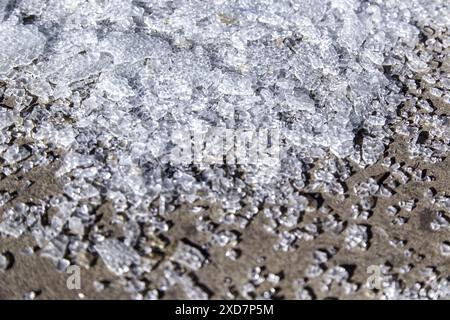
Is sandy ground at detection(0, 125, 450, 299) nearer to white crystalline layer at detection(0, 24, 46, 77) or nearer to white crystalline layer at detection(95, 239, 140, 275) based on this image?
white crystalline layer at detection(95, 239, 140, 275)

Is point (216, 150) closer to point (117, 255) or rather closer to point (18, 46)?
point (117, 255)

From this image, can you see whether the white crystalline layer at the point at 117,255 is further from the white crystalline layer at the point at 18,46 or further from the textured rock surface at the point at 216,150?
the white crystalline layer at the point at 18,46

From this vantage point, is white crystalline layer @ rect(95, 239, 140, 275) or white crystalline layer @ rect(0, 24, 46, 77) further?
white crystalline layer @ rect(0, 24, 46, 77)

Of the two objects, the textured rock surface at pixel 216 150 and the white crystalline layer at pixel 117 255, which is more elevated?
the textured rock surface at pixel 216 150

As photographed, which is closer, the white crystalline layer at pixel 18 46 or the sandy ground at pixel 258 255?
the sandy ground at pixel 258 255

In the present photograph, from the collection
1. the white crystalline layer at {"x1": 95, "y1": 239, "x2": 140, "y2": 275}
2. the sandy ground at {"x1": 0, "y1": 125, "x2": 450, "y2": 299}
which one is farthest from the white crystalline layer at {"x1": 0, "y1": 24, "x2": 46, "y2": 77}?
the white crystalline layer at {"x1": 95, "y1": 239, "x2": 140, "y2": 275}

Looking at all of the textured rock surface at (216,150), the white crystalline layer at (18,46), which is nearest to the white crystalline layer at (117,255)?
the textured rock surface at (216,150)

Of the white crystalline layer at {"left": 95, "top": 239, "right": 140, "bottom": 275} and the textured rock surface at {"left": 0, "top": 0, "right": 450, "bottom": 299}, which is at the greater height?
the textured rock surface at {"left": 0, "top": 0, "right": 450, "bottom": 299}

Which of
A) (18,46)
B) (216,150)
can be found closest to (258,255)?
(216,150)
